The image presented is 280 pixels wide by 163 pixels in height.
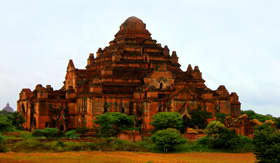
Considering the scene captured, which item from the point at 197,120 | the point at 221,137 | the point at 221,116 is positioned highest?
the point at 221,116

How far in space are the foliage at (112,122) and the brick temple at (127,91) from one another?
4119 mm

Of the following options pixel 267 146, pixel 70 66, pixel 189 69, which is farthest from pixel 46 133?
pixel 267 146

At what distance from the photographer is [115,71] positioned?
89625 millimetres

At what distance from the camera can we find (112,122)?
79.1 meters

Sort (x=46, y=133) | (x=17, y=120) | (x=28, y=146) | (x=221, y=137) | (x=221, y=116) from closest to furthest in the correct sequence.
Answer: (x=28, y=146) < (x=221, y=137) < (x=46, y=133) < (x=221, y=116) < (x=17, y=120)

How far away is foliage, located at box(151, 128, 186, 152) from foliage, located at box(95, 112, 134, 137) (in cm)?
838

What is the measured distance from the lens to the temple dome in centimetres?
9788

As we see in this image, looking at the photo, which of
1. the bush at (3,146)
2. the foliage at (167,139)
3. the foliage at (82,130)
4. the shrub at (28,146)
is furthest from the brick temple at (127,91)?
the bush at (3,146)

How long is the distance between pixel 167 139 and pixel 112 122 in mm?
11561

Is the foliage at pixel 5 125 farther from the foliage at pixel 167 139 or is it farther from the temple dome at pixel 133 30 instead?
the temple dome at pixel 133 30

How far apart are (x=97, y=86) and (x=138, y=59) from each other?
11.4 metres

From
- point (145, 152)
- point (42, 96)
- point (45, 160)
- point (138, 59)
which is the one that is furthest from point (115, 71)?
point (45, 160)

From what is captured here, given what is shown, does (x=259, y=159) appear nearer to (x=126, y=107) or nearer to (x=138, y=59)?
(x=126, y=107)

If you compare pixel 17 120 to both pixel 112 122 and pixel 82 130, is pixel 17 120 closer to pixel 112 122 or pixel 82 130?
pixel 82 130
